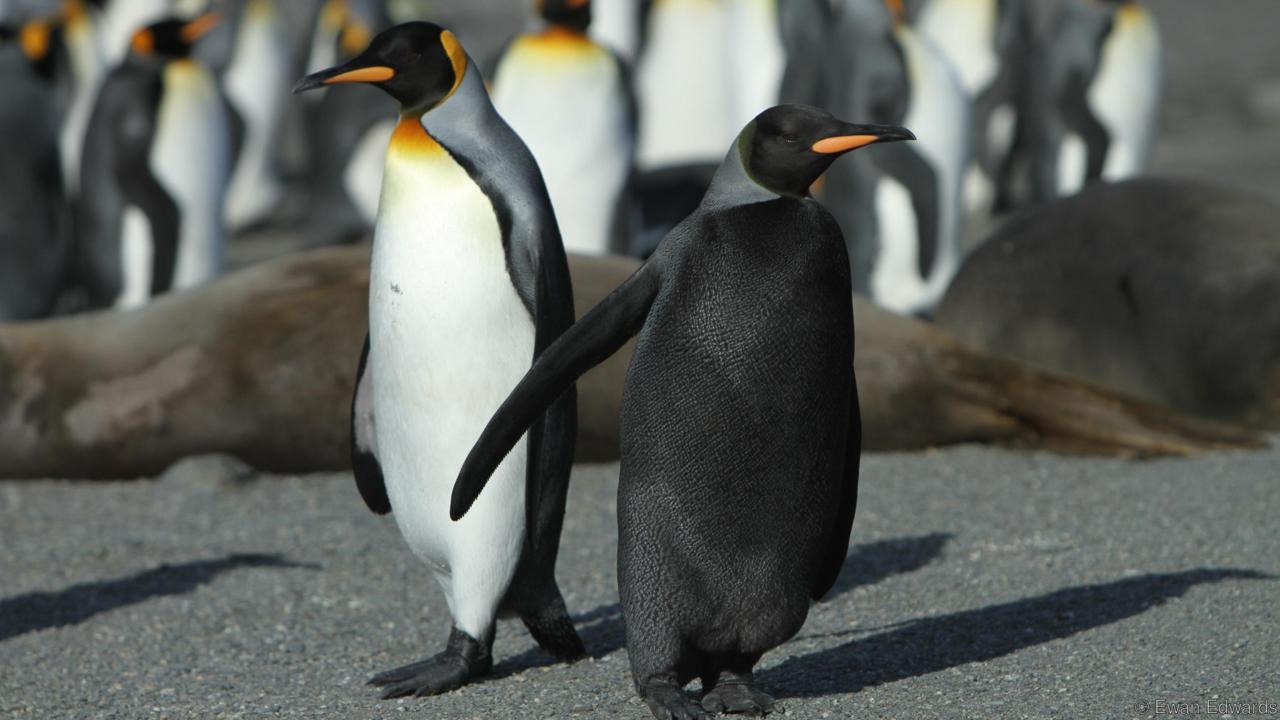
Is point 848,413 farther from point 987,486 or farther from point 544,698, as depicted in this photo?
point 987,486

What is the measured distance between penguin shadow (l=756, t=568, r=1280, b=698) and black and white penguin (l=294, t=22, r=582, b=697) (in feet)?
2.04

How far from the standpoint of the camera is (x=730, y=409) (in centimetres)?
329

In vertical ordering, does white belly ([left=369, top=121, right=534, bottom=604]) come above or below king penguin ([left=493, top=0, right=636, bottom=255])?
above

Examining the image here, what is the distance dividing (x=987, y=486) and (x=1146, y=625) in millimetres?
1631

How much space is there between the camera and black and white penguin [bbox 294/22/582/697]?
3.77 meters

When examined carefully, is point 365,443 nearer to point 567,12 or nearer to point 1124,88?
point 567,12

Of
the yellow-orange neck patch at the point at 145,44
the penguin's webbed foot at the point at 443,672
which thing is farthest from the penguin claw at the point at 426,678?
the yellow-orange neck patch at the point at 145,44

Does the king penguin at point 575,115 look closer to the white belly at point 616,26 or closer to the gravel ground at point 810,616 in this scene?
the gravel ground at point 810,616

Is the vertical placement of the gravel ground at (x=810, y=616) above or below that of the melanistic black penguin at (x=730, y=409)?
below

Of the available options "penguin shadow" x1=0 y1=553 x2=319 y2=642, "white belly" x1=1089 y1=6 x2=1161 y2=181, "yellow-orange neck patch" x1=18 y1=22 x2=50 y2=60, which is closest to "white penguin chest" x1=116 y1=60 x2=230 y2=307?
"yellow-orange neck patch" x1=18 y1=22 x2=50 y2=60

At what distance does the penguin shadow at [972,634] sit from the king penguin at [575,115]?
4.21 m

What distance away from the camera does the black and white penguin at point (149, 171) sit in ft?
28.8

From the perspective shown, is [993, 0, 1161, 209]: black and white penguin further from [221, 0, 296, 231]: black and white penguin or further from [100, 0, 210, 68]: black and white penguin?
[100, 0, 210, 68]: black and white penguin

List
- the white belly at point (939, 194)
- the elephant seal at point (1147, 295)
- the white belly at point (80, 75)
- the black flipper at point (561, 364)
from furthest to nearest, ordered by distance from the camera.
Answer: the white belly at point (80, 75)
the white belly at point (939, 194)
the elephant seal at point (1147, 295)
the black flipper at point (561, 364)
